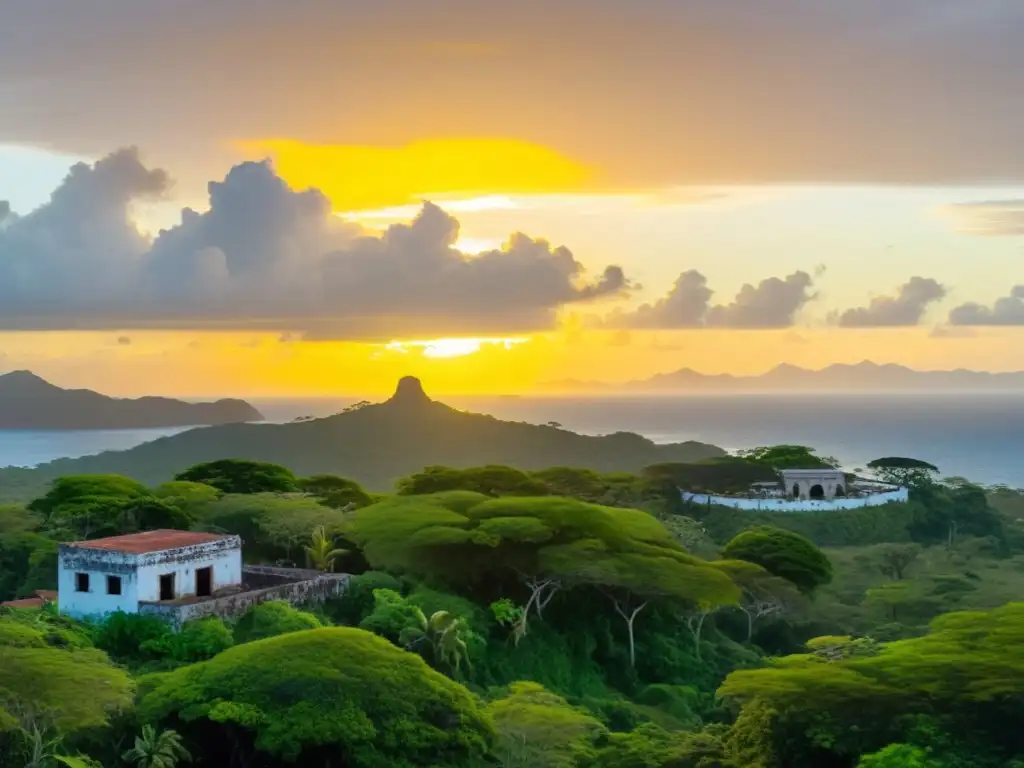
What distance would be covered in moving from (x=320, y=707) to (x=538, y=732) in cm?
580

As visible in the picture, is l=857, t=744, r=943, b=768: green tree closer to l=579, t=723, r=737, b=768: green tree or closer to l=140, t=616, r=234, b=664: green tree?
l=579, t=723, r=737, b=768: green tree

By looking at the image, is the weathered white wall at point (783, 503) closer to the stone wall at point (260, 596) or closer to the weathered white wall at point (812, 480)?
the weathered white wall at point (812, 480)

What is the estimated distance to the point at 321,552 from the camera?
41.9 metres

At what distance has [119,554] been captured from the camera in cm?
3347

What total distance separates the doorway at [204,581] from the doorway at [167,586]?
1.15 metres

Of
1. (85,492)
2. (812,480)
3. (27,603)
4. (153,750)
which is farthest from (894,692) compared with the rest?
(812,480)

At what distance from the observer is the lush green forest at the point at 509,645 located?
26.9m

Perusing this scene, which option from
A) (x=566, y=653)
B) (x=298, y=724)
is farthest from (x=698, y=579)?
(x=298, y=724)

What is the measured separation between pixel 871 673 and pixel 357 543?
18711mm

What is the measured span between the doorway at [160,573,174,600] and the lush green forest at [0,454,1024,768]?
76.3 inches

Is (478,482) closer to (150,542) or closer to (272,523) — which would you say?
(272,523)

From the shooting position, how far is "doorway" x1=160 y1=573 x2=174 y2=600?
112 feet

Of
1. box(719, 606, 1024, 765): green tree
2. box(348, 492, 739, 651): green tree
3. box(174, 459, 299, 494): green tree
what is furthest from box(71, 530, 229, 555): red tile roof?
box(174, 459, 299, 494): green tree

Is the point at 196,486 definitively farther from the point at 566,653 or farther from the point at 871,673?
the point at 871,673
